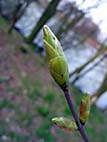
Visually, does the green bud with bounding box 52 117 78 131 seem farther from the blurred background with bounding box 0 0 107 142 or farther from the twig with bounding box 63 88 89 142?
the blurred background with bounding box 0 0 107 142

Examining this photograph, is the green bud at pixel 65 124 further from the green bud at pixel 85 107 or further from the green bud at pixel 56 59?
the green bud at pixel 56 59

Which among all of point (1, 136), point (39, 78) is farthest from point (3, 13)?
point (1, 136)

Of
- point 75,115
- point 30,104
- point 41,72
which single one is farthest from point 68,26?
point 75,115

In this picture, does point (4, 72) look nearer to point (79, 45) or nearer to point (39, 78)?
point (39, 78)

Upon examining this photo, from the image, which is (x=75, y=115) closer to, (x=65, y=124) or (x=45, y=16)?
(x=65, y=124)

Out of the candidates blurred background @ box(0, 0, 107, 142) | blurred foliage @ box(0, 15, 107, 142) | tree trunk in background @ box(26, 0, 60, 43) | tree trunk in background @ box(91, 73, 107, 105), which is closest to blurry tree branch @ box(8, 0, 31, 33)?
blurred background @ box(0, 0, 107, 142)

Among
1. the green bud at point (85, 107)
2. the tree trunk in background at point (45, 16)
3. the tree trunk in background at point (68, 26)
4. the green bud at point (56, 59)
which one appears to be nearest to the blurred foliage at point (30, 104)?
the tree trunk in background at point (45, 16)

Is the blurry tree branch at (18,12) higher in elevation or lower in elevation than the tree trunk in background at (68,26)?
higher

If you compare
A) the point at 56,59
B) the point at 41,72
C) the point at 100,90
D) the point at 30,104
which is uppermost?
the point at 56,59
